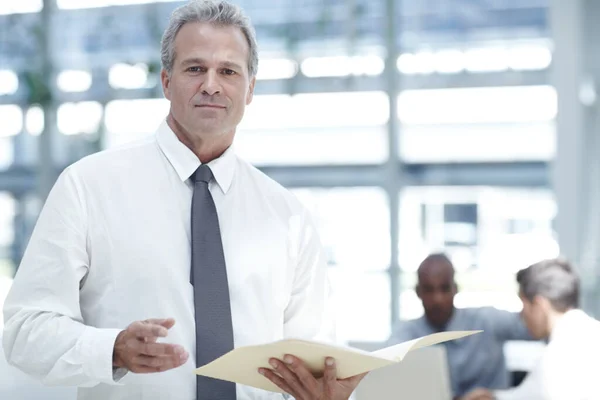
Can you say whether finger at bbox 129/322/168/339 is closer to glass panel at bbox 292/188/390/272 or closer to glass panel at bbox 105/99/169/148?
glass panel at bbox 292/188/390/272

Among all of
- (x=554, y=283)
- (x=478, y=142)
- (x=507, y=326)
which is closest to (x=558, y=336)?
(x=554, y=283)

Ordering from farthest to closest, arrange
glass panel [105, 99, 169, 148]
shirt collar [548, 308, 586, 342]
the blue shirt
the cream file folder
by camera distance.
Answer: glass panel [105, 99, 169, 148], the blue shirt, shirt collar [548, 308, 586, 342], the cream file folder

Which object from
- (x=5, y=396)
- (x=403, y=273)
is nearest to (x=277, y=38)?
(x=403, y=273)

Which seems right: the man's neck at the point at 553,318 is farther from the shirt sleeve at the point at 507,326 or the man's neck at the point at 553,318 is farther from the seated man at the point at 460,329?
the shirt sleeve at the point at 507,326

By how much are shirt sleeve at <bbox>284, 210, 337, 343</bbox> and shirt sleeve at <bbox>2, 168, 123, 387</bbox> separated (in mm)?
443

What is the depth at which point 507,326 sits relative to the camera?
427cm

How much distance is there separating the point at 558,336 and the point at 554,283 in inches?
11.0

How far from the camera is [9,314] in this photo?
4.97 feet

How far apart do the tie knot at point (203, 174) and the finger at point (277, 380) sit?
456 mm

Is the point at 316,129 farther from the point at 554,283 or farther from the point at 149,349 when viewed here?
the point at 149,349

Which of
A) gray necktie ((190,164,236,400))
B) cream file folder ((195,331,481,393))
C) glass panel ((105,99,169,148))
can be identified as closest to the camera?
cream file folder ((195,331,481,393))

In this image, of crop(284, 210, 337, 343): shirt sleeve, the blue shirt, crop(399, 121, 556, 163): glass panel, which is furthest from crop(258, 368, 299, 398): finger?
crop(399, 121, 556, 163): glass panel

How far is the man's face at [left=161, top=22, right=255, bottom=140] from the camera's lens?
1.64m

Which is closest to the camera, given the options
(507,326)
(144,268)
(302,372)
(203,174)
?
(302,372)
